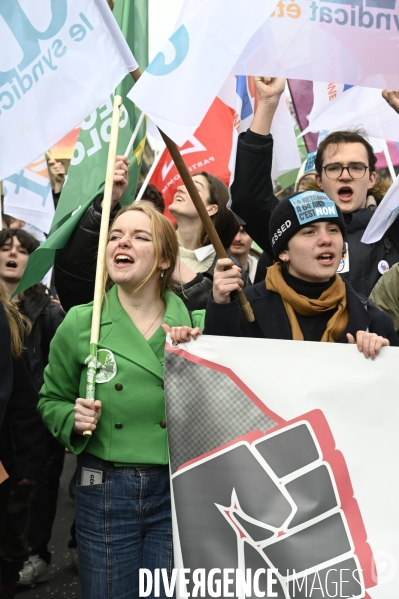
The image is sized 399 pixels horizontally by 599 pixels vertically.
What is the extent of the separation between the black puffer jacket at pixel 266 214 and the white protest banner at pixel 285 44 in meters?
0.57

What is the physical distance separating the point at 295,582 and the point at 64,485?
5.11 meters

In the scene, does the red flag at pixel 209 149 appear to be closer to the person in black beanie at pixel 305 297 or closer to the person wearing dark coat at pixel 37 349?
the person wearing dark coat at pixel 37 349

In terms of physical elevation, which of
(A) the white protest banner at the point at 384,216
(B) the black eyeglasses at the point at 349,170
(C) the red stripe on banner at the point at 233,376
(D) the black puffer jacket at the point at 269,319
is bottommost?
(C) the red stripe on banner at the point at 233,376

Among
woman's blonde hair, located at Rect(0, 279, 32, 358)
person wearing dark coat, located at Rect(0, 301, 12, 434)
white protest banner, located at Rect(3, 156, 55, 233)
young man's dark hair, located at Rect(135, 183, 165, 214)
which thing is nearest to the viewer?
person wearing dark coat, located at Rect(0, 301, 12, 434)

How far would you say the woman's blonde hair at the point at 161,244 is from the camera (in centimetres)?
371

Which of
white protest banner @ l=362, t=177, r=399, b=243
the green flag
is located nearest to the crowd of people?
the green flag

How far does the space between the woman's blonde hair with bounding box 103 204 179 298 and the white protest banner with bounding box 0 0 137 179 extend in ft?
1.77

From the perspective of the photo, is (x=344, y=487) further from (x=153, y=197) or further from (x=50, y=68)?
(x=153, y=197)

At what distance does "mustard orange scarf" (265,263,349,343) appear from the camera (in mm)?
3451

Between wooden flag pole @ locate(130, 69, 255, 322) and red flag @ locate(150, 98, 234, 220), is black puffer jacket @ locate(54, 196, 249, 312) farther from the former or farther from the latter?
red flag @ locate(150, 98, 234, 220)

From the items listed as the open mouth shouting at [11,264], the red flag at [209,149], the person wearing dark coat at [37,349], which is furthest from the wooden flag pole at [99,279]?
the red flag at [209,149]

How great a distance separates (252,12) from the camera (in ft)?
11.0

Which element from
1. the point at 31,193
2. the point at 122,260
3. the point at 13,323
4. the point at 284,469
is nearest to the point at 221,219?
the point at 13,323

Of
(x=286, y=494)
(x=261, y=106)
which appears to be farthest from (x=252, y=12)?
(x=286, y=494)
